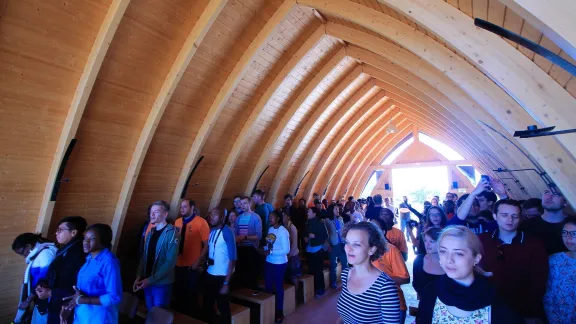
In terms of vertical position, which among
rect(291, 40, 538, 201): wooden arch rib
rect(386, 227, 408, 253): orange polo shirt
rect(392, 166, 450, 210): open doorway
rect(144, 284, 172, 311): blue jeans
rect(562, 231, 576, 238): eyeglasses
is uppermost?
rect(291, 40, 538, 201): wooden arch rib

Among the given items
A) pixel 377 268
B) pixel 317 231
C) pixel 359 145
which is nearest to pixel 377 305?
pixel 377 268

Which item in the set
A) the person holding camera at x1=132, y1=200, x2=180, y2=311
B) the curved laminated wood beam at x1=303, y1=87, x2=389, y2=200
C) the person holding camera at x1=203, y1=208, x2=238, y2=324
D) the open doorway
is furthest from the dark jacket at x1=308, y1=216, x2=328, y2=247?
the open doorway

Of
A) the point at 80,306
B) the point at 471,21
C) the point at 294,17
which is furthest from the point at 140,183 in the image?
the point at 471,21

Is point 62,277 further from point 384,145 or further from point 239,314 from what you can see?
point 384,145

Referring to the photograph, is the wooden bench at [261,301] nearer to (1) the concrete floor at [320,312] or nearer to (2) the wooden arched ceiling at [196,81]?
(1) the concrete floor at [320,312]

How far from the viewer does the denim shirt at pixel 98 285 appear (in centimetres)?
268

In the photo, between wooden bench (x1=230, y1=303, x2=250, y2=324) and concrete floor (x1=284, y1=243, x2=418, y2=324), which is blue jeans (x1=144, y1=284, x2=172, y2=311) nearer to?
wooden bench (x1=230, y1=303, x2=250, y2=324)

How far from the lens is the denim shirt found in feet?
8.79

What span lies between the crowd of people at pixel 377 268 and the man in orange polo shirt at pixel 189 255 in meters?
0.02

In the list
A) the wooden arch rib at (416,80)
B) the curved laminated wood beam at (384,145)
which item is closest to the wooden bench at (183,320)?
the wooden arch rib at (416,80)

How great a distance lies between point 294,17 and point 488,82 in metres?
4.17

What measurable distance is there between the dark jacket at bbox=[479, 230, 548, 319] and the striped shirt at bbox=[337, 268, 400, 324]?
115 cm

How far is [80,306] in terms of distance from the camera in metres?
2.73

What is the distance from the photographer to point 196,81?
19.5 ft
